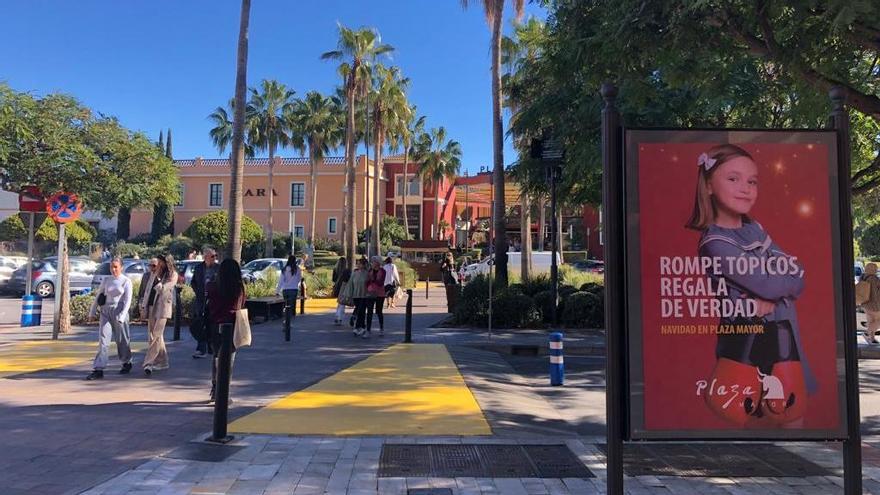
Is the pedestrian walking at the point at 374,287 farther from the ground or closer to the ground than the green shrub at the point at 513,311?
farther from the ground

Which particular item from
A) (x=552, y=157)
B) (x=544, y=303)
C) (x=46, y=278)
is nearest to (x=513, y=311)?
(x=544, y=303)

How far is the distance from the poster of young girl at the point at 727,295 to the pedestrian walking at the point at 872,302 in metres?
10.3

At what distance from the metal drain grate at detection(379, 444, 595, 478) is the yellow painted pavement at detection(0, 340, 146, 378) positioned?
6519 millimetres

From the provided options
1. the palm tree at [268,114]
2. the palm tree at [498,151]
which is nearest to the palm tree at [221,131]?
the palm tree at [268,114]

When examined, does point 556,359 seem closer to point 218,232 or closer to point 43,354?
point 43,354

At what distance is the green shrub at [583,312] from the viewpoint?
14758 millimetres

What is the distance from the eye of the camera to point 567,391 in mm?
8469

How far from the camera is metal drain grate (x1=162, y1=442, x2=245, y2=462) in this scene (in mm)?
5035

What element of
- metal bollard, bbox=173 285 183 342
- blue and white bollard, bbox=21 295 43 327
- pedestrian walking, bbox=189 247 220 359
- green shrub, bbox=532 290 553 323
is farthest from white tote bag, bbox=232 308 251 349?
blue and white bollard, bbox=21 295 43 327

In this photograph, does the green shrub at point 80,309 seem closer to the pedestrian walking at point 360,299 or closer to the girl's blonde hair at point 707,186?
the pedestrian walking at point 360,299

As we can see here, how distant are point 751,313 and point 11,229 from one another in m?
51.4

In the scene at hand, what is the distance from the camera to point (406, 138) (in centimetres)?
4422

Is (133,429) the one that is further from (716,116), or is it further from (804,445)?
(716,116)

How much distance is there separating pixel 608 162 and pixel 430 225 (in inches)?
2327
